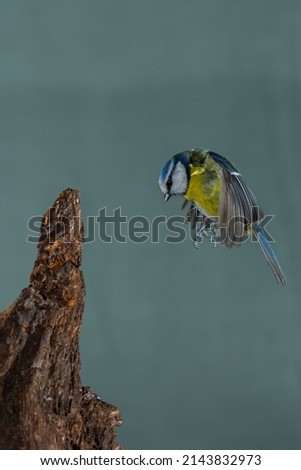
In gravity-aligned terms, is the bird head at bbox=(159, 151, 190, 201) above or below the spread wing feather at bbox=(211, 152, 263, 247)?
above

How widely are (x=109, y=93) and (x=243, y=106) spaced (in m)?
0.35

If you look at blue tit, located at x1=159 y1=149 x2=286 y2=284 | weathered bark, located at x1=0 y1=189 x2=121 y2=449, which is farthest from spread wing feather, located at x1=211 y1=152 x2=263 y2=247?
weathered bark, located at x1=0 y1=189 x2=121 y2=449

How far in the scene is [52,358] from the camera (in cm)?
142

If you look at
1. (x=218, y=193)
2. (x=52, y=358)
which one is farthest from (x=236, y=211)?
(x=52, y=358)

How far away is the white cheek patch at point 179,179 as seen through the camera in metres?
1.53

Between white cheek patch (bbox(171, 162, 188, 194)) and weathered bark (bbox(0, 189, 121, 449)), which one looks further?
white cheek patch (bbox(171, 162, 188, 194))

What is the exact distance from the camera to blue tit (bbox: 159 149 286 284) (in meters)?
1.53

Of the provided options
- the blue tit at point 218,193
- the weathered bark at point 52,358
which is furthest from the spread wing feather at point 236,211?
the weathered bark at point 52,358

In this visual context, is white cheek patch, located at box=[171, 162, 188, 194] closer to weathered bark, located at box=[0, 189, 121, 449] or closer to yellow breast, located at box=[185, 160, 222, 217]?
yellow breast, located at box=[185, 160, 222, 217]

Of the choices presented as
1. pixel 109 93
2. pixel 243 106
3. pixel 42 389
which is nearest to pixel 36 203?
pixel 109 93

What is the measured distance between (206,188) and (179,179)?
0.17ft

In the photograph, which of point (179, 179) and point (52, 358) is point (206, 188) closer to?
point (179, 179)

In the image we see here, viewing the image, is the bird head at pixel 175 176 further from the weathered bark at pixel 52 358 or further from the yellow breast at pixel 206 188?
the weathered bark at pixel 52 358

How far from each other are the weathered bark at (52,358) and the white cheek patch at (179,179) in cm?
17
